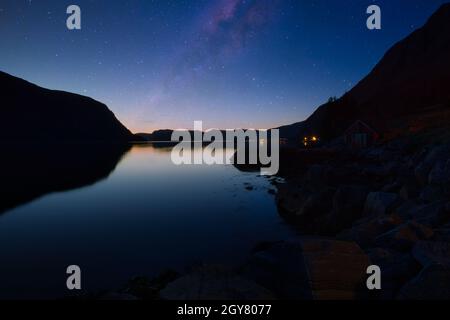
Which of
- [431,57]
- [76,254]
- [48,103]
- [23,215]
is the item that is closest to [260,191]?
[76,254]

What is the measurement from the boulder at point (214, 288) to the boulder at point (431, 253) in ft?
10.4

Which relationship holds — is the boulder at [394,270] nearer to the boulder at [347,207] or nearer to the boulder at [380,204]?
the boulder at [380,204]

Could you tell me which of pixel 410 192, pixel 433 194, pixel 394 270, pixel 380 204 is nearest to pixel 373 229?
pixel 380 204

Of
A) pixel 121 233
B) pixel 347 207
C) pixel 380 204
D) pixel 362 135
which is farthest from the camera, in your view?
pixel 362 135

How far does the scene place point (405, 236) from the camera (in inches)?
271

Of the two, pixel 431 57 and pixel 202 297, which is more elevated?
pixel 431 57

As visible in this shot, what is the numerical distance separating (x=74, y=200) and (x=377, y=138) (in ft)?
156

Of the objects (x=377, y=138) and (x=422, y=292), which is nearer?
(x=422, y=292)

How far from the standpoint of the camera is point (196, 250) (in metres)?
13.6

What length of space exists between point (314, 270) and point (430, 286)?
6.65 ft

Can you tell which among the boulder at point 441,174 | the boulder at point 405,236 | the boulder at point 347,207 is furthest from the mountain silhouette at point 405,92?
the boulder at point 405,236

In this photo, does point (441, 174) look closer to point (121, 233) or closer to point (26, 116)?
point (121, 233)

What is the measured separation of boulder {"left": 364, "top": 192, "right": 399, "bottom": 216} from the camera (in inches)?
432

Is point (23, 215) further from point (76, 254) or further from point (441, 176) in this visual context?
point (441, 176)
